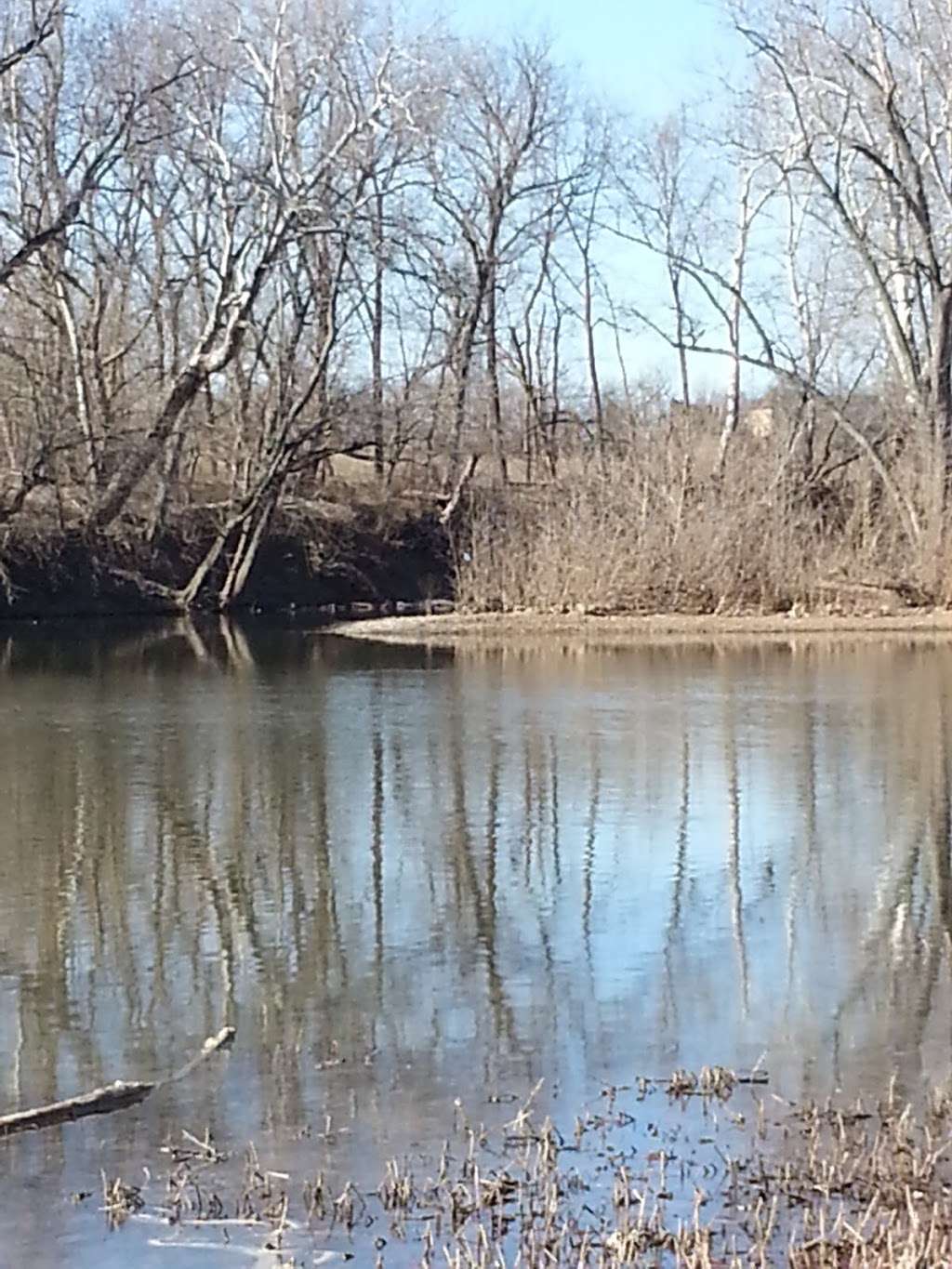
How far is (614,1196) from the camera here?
5094mm

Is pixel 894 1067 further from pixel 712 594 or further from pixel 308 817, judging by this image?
pixel 712 594

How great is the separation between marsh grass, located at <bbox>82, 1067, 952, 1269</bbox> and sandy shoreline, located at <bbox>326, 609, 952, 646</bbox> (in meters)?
20.6

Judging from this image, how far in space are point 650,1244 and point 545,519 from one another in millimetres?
26979

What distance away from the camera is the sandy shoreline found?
89.3ft

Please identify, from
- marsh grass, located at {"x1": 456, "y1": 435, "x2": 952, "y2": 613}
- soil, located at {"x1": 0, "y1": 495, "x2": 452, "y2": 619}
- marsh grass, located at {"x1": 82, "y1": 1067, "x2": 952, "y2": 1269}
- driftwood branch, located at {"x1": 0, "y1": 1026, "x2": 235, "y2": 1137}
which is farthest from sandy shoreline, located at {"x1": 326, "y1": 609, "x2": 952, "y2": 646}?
marsh grass, located at {"x1": 82, "y1": 1067, "x2": 952, "y2": 1269}

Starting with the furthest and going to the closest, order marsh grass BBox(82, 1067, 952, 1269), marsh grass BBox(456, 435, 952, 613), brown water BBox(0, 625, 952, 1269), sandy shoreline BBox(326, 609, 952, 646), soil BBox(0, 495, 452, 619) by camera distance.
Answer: soil BBox(0, 495, 452, 619) < marsh grass BBox(456, 435, 952, 613) < sandy shoreline BBox(326, 609, 952, 646) < brown water BBox(0, 625, 952, 1269) < marsh grass BBox(82, 1067, 952, 1269)

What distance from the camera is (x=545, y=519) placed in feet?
103

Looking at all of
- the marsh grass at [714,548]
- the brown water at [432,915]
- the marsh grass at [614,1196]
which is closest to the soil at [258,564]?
the marsh grass at [714,548]

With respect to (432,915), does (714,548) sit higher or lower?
higher

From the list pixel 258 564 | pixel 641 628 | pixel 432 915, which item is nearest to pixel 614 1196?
pixel 432 915

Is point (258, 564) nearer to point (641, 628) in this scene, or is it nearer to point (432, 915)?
point (641, 628)

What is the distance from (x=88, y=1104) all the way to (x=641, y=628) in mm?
22695

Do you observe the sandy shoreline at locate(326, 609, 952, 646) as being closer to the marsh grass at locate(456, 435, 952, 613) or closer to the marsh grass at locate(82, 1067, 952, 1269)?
the marsh grass at locate(456, 435, 952, 613)

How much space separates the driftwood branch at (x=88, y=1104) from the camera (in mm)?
5816
